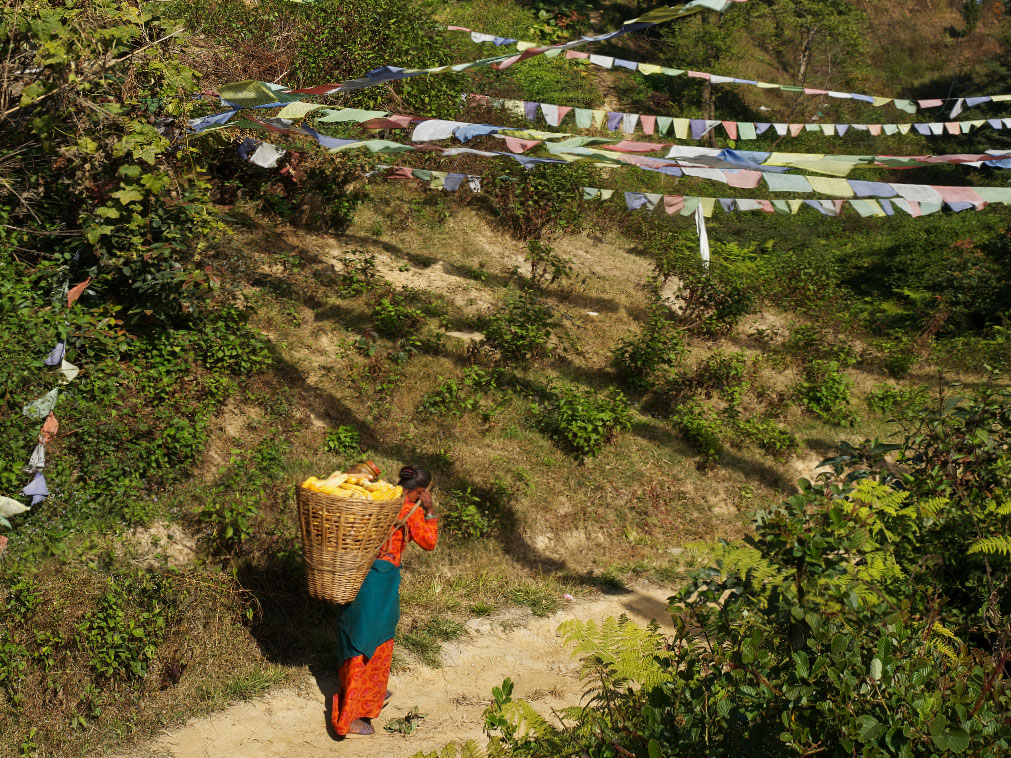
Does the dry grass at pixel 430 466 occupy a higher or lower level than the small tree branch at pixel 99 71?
lower

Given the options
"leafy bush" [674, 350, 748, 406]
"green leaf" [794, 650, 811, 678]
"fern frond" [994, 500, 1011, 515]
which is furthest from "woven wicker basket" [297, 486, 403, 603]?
"leafy bush" [674, 350, 748, 406]

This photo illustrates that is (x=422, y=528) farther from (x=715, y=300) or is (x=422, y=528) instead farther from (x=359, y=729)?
(x=715, y=300)

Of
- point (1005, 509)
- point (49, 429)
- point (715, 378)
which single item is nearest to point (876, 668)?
point (1005, 509)

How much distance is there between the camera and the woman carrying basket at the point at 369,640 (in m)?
4.41

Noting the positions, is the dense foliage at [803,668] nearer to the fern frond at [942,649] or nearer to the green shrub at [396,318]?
the fern frond at [942,649]

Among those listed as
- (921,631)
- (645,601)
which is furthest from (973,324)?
(921,631)

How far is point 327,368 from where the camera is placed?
788cm

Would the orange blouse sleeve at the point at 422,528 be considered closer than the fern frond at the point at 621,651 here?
No

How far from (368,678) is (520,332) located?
479 centimetres

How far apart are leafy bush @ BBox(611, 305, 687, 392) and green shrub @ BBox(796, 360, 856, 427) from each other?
5.43 feet

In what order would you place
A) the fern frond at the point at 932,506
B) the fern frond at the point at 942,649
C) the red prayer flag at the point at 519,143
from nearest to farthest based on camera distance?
the fern frond at the point at 942,649 → the fern frond at the point at 932,506 → the red prayer flag at the point at 519,143

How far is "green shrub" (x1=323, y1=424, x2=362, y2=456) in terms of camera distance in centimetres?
689

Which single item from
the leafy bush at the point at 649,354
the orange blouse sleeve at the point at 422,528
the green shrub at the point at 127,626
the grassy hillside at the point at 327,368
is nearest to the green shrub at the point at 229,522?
the grassy hillside at the point at 327,368

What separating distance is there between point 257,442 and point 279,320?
195 cm
